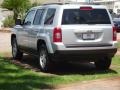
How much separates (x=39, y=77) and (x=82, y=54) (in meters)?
1.29

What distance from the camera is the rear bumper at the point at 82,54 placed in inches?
439

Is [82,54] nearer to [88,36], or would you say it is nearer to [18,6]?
[88,36]

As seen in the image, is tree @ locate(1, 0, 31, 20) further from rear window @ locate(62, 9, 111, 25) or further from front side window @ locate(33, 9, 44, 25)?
rear window @ locate(62, 9, 111, 25)

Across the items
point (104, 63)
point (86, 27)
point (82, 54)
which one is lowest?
point (104, 63)

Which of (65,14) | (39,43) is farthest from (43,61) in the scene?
(65,14)

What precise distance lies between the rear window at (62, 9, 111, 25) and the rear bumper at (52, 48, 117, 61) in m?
0.78

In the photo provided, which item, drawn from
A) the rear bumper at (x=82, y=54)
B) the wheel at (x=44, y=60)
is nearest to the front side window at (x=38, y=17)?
the wheel at (x=44, y=60)

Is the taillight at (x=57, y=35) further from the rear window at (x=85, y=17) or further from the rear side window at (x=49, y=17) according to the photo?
the rear side window at (x=49, y=17)

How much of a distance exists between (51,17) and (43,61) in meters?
1.27

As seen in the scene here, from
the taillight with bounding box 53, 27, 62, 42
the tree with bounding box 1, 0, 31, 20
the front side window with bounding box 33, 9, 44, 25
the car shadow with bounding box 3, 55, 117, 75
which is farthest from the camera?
the tree with bounding box 1, 0, 31, 20

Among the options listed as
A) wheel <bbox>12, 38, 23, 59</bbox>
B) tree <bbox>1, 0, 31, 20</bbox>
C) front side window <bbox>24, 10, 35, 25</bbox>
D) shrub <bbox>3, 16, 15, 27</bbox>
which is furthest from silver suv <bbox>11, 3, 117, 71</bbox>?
shrub <bbox>3, 16, 15, 27</bbox>

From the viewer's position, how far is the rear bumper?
11141 millimetres

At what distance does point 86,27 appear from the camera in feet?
37.1

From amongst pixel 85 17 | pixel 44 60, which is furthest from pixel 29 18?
pixel 85 17
